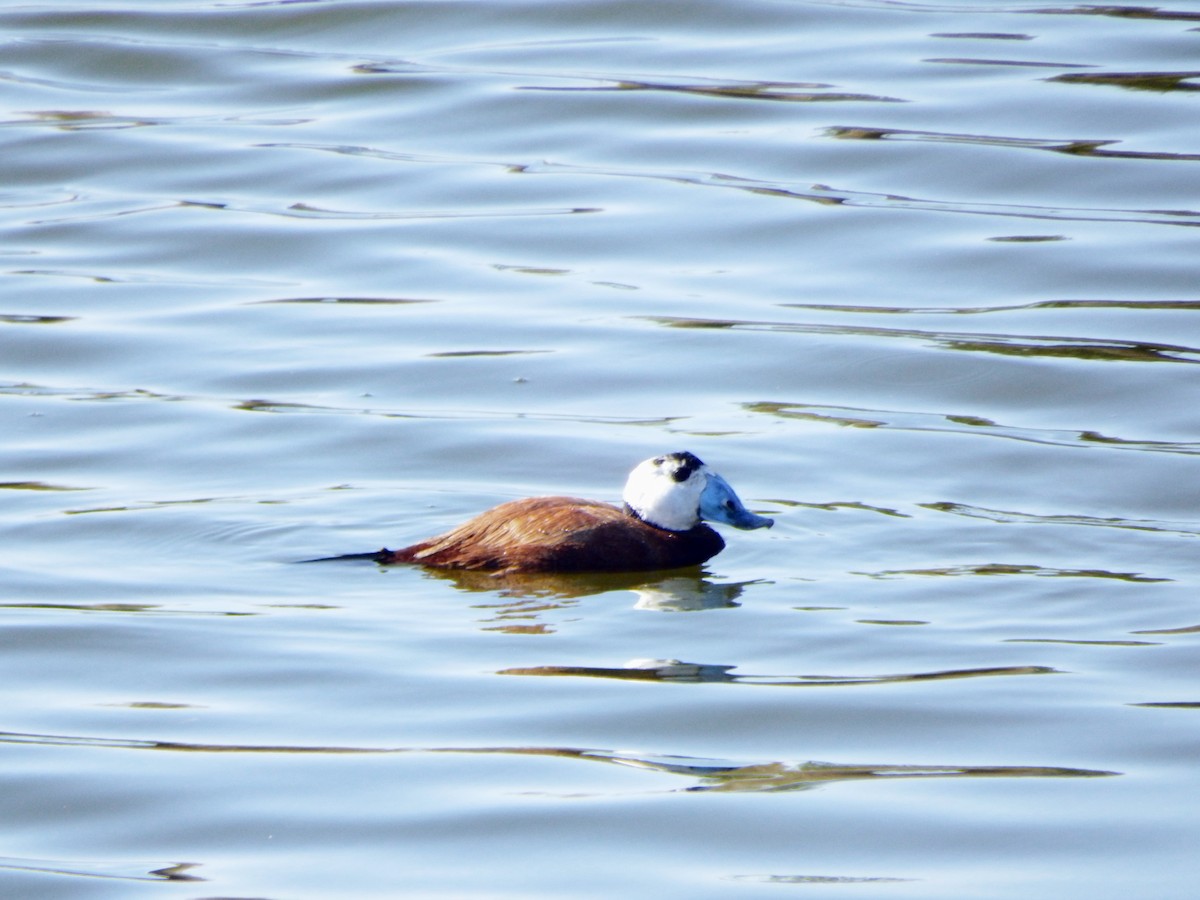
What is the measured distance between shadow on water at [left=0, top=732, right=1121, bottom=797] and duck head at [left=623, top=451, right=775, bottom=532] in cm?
249

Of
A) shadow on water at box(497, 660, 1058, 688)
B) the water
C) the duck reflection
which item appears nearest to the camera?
the water

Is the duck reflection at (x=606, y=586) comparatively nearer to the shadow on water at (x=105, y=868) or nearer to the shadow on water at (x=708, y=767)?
the shadow on water at (x=708, y=767)

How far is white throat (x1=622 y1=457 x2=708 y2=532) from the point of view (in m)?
8.75

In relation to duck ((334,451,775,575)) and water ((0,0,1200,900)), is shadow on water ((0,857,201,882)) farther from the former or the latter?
duck ((334,451,775,575))

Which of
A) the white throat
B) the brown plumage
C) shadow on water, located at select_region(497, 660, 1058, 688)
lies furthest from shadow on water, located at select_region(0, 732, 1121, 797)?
the white throat

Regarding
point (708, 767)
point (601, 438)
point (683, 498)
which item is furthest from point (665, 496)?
point (708, 767)

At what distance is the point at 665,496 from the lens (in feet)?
28.7

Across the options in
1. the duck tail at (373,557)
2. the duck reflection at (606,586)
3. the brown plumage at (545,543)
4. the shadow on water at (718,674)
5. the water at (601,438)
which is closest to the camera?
the water at (601,438)

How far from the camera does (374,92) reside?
716 inches

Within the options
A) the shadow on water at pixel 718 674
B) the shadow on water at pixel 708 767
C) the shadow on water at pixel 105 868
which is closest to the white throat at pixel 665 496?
the shadow on water at pixel 718 674

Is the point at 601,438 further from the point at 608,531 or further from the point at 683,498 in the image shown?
the point at 608,531

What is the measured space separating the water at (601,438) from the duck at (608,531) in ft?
0.46

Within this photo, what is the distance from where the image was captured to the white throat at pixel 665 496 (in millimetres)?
8750

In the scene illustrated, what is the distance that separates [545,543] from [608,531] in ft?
0.98
